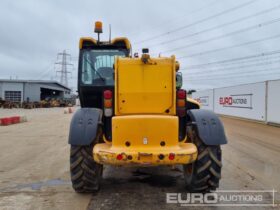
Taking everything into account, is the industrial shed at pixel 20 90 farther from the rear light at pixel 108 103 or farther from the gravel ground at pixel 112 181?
the rear light at pixel 108 103

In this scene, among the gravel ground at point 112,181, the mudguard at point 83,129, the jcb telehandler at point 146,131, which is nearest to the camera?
the jcb telehandler at point 146,131

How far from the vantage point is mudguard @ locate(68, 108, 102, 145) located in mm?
5102

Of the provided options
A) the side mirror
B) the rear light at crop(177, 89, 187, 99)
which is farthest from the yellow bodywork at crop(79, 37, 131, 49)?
the rear light at crop(177, 89, 187, 99)

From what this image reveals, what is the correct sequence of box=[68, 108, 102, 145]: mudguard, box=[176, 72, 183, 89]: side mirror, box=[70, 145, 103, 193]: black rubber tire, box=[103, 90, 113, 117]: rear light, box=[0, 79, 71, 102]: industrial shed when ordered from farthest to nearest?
1. box=[0, 79, 71, 102]: industrial shed
2. box=[176, 72, 183, 89]: side mirror
3. box=[103, 90, 113, 117]: rear light
4. box=[70, 145, 103, 193]: black rubber tire
5. box=[68, 108, 102, 145]: mudguard

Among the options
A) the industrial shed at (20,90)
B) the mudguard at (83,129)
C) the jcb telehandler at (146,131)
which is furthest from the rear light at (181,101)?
the industrial shed at (20,90)

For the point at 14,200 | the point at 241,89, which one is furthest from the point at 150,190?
the point at 241,89

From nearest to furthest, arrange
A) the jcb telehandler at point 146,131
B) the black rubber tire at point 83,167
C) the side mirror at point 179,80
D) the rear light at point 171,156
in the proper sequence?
the rear light at point 171,156, the jcb telehandler at point 146,131, the black rubber tire at point 83,167, the side mirror at point 179,80

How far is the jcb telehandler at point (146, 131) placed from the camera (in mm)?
4812

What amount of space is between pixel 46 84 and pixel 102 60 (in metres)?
61.5

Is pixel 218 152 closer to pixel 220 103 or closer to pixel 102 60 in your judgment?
pixel 102 60

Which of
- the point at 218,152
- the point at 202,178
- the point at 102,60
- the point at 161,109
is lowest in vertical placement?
the point at 202,178

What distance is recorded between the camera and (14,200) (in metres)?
5.09

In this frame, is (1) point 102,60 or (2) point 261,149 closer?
(1) point 102,60

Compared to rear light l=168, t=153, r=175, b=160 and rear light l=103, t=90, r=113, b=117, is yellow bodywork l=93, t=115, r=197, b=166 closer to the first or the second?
rear light l=168, t=153, r=175, b=160
